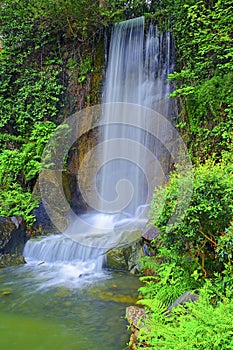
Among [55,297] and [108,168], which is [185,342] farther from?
[108,168]

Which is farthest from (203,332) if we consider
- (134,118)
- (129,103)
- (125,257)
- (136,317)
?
(129,103)

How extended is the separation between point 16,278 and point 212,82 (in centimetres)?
601

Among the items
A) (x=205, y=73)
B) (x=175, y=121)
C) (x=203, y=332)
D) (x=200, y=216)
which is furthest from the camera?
(x=175, y=121)

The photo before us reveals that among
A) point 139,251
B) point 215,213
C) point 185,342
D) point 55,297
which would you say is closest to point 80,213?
point 139,251

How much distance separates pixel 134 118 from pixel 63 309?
682 cm

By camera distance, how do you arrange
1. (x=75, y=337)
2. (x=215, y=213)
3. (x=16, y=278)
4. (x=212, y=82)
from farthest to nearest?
(x=212, y=82) → (x=16, y=278) → (x=75, y=337) → (x=215, y=213)

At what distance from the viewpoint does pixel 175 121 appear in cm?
918

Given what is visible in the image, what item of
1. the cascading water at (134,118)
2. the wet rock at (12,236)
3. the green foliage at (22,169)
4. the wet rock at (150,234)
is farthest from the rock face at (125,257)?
the green foliage at (22,169)

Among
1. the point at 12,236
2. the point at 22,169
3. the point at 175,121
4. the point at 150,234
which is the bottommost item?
the point at 12,236

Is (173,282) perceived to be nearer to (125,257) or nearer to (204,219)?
(204,219)

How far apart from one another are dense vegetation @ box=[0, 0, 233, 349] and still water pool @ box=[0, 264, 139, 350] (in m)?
0.58

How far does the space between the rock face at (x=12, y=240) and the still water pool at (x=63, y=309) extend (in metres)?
0.57

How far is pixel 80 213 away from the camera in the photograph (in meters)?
9.57

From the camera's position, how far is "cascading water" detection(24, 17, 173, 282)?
9648mm
